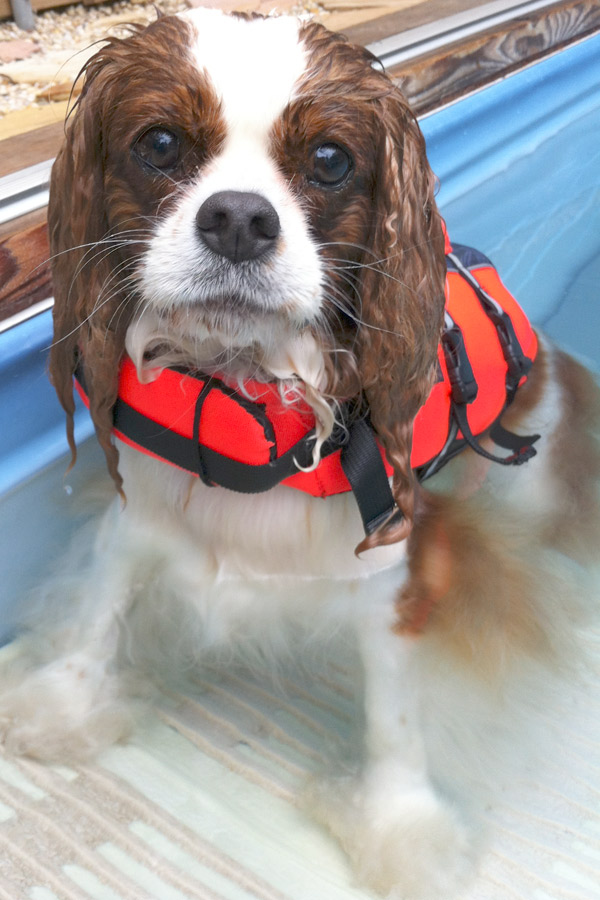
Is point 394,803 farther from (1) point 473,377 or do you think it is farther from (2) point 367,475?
(1) point 473,377

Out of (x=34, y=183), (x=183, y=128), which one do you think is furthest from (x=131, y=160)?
(x=34, y=183)

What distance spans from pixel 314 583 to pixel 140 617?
1.59 feet

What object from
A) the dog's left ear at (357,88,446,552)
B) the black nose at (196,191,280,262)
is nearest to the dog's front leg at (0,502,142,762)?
the dog's left ear at (357,88,446,552)

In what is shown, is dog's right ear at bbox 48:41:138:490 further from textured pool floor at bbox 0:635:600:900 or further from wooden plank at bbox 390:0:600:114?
wooden plank at bbox 390:0:600:114

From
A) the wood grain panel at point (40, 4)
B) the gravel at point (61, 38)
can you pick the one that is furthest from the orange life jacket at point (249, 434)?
the wood grain panel at point (40, 4)

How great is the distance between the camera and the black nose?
111 centimetres

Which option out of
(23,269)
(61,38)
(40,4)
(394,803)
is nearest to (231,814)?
(394,803)

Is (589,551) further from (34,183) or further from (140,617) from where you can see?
(34,183)

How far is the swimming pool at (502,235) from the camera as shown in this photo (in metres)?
1.99

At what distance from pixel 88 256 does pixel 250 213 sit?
317 mm

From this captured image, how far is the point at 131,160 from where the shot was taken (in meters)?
1.23

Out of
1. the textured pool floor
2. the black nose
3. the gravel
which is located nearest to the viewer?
the black nose

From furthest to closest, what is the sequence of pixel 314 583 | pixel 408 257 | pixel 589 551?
pixel 589 551 < pixel 314 583 < pixel 408 257

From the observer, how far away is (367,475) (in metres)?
1.42
